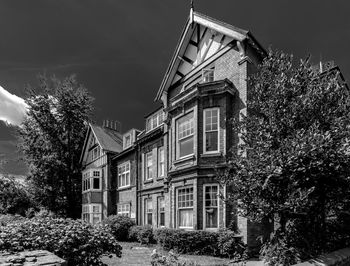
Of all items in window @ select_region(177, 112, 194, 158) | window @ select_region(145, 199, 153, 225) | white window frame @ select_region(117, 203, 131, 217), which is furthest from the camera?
white window frame @ select_region(117, 203, 131, 217)

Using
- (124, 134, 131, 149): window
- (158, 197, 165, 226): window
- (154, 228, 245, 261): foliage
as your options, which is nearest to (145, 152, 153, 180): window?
(158, 197, 165, 226): window

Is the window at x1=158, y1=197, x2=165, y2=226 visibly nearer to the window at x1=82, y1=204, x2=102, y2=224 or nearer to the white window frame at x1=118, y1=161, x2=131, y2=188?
the white window frame at x1=118, y1=161, x2=131, y2=188

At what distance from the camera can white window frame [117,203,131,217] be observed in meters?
26.7

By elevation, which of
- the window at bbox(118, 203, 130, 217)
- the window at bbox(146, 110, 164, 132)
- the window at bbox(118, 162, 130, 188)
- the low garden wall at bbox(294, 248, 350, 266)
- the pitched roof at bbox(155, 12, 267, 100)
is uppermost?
the pitched roof at bbox(155, 12, 267, 100)

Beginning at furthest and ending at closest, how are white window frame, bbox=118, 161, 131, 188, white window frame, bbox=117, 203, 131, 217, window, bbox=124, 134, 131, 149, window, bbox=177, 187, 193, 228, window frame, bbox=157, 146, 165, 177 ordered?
window, bbox=124, 134, 131, 149
white window frame, bbox=118, 161, 131, 188
white window frame, bbox=117, 203, 131, 217
window frame, bbox=157, 146, 165, 177
window, bbox=177, 187, 193, 228

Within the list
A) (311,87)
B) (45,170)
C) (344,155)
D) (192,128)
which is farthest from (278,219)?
(45,170)

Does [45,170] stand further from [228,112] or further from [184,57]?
[228,112]

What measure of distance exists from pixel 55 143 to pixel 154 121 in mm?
17717

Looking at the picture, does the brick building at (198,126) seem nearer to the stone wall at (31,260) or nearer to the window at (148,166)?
the window at (148,166)

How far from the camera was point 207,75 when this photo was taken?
17969 millimetres

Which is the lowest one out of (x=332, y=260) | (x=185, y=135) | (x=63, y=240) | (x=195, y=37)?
(x=332, y=260)

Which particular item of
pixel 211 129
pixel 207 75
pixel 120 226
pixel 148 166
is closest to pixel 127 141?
pixel 148 166

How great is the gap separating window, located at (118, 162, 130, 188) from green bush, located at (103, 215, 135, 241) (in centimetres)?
478

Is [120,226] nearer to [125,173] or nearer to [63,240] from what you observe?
[125,173]
